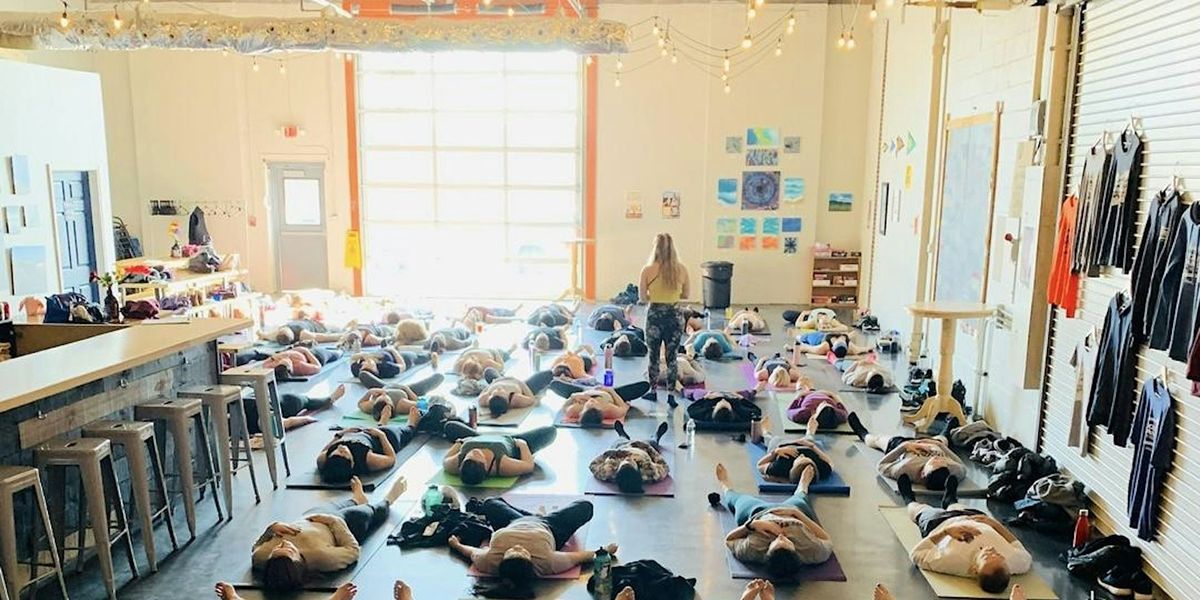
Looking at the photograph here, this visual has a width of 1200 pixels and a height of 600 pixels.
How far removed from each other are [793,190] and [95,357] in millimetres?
10304

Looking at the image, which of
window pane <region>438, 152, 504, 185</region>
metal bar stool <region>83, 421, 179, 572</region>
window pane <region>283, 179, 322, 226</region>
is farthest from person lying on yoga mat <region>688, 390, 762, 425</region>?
window pane <region>283, 179, 322, 226</region>

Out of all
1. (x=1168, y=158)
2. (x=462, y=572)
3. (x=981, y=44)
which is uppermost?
(x=981, y=44)

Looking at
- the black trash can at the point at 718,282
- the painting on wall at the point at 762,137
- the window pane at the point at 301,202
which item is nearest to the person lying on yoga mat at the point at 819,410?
the black trash can at the point at 718,282

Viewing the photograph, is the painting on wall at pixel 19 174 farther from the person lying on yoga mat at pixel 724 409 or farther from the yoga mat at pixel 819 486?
the yoga mat at pixel 819 486

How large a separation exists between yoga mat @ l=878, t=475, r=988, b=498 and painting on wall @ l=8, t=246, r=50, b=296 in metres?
9.51

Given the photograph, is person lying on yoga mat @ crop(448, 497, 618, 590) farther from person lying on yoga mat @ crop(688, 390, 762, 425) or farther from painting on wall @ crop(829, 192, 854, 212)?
painting on wall @ crop(829, 192, 854, 212)

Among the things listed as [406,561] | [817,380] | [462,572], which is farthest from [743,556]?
→ [817,380]

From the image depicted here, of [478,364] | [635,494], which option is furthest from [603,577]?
[478,364]

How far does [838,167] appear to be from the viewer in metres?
13.0

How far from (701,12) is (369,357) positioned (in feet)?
24.9

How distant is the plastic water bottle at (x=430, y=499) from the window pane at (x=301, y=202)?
9647mm

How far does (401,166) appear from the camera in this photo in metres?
13.7

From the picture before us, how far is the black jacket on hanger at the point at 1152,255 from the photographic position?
14.1 feet

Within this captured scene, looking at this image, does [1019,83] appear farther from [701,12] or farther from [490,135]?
[490,135]
